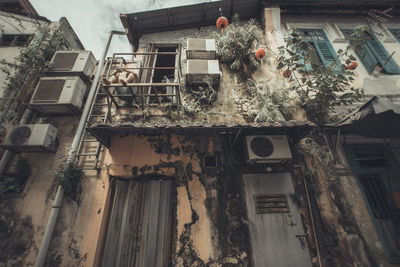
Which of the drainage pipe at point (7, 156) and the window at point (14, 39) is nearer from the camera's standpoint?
the drainage pipe at point (7, 156)

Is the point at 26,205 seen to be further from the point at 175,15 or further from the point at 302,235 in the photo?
the point at 175,15

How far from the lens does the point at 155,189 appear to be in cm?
449

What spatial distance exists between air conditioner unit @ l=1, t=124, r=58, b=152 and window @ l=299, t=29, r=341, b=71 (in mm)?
8878

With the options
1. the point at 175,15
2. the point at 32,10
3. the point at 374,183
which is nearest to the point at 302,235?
the point at 374,183

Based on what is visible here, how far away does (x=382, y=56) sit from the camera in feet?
21.2

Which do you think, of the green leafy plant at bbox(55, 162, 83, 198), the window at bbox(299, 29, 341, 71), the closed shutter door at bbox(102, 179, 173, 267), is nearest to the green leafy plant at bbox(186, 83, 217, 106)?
the closed shutter door at bbox(102, 179, 173, 267)

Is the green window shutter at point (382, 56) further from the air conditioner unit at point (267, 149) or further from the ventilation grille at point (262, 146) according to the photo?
the ventilation grille at point (262, 146)

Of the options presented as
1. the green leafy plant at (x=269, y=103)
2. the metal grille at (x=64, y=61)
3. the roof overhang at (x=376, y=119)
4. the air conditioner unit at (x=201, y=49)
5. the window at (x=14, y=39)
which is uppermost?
the window at (x=14, y=39)

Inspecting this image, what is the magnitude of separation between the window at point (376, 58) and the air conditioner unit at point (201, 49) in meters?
5.24

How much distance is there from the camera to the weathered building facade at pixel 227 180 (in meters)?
3.71

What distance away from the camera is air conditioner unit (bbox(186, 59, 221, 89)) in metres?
5.46

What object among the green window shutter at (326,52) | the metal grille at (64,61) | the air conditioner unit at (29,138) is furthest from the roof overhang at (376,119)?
the metal grille at (64,61)

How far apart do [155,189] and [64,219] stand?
2300mm

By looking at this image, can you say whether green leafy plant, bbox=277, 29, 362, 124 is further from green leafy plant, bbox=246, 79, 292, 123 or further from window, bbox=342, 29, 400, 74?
window, bbox=342, 29, 400, 74
